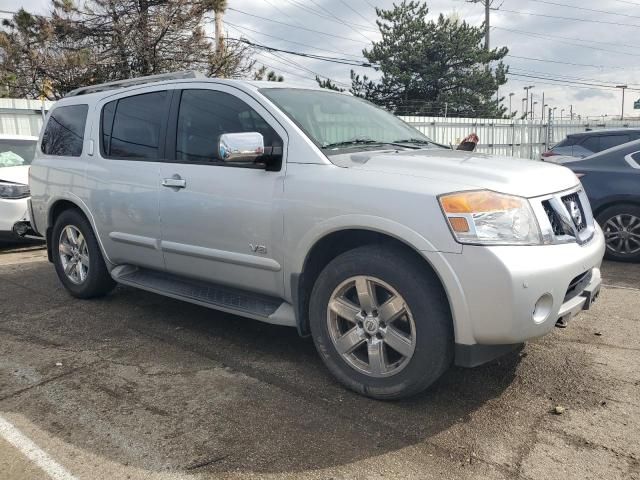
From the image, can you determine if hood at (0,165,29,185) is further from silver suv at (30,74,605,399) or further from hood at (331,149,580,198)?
hood at (331,149,580,198)

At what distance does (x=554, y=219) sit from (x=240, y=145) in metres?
1.77

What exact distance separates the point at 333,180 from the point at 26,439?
209 centimetres

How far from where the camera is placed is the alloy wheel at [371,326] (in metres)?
3.04

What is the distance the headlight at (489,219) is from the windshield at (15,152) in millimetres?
7440

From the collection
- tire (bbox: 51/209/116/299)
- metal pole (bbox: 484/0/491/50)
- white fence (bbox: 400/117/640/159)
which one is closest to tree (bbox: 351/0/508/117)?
metal pole (bbox: 484/0/491/50)

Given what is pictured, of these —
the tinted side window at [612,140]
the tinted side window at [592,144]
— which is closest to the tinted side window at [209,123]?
the tinted side window at [612,140]

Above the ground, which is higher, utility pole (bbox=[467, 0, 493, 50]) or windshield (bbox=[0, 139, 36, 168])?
utility pole (bbox=[467, 0, 493, 50])

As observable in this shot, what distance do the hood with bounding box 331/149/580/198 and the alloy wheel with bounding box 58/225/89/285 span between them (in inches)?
116

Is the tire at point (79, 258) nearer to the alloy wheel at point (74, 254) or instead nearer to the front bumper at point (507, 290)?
the alloy wheel at point (74, 254)

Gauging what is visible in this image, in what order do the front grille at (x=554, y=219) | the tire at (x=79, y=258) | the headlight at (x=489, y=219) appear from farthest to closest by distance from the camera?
1. the tire at (x=79, y=258)
2. the front grille at (x=554, y=219)
3. the headlight at (x=489, y=219)

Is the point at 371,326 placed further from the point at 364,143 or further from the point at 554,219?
the point at 364,143

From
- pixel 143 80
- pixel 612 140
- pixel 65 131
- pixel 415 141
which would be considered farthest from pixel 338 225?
pixel 612 140

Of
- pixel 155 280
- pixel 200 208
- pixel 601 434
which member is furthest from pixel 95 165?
pixel 601 434

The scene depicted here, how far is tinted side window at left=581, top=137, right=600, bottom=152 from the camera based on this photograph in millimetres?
9312
